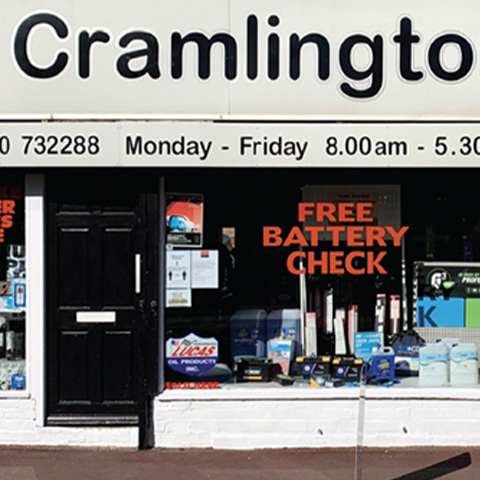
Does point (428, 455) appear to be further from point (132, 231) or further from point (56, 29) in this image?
point (56, 29)

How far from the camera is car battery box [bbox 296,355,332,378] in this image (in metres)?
7.56

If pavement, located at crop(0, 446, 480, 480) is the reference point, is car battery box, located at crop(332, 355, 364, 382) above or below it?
above

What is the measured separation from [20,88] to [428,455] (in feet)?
15.8

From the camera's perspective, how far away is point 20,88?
713 cm

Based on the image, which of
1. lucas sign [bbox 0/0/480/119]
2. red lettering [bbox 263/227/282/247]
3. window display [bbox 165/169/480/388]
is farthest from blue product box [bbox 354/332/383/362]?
lucas sign [bbox 0/0/480/119]

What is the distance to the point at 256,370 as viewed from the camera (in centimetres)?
755

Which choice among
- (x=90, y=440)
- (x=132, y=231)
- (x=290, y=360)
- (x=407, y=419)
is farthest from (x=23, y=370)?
(x=407, y=419)

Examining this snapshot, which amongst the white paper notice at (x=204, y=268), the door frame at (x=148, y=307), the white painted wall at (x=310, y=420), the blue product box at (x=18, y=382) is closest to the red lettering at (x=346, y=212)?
the white paper notice at (x=204, y=268)

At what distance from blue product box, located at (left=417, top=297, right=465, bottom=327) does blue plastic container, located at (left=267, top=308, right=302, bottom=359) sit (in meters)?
1.18

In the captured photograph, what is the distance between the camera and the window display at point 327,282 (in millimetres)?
7508

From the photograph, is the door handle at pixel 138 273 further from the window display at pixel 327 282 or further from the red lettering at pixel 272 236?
the red lettering at pixel 272 236

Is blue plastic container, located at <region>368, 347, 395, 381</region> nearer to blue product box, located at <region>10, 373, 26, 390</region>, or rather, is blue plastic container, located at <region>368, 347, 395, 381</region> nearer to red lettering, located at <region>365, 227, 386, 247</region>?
red lettering, located at <region>365, 227, 386, 247</region>

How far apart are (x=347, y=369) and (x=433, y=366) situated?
81cm

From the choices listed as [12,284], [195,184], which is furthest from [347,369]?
[12,284]
